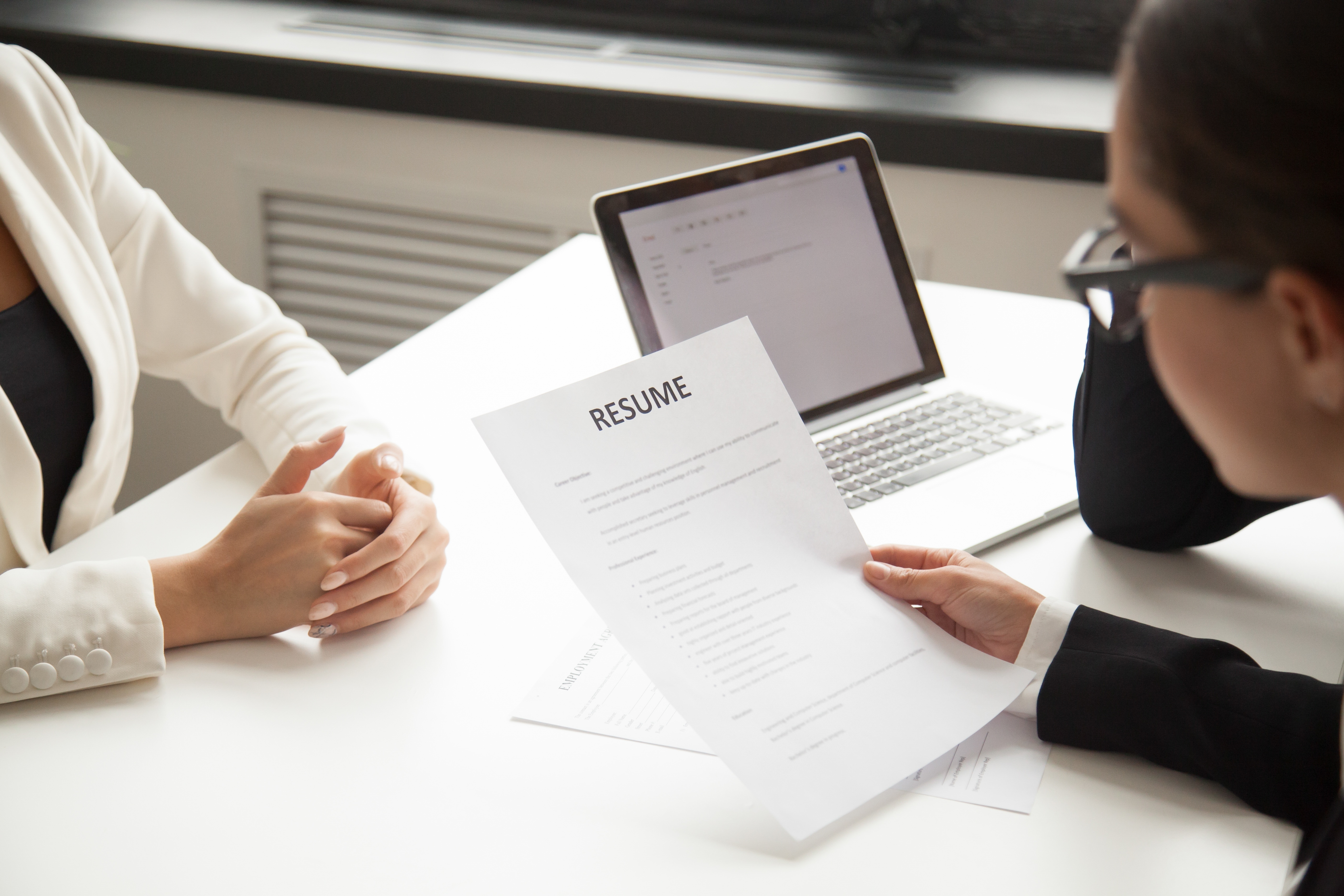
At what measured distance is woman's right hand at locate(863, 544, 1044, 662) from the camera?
2.48 feet

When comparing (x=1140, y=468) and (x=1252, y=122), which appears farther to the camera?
(x=1140, y=468)

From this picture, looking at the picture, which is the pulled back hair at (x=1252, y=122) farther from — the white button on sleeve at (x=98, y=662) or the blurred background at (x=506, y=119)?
the blurred background at (x=506, y=119)

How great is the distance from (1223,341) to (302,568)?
1.98 feet

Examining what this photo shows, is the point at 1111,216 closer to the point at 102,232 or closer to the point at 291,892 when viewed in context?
the point at 291,892

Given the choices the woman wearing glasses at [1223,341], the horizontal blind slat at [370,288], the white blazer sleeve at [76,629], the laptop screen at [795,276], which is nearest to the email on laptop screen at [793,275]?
the laptop screen at [795,276]

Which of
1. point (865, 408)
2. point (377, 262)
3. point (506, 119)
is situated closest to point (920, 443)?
point (865, 408)

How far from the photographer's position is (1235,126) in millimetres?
451

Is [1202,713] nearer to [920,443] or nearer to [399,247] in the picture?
[920,443]

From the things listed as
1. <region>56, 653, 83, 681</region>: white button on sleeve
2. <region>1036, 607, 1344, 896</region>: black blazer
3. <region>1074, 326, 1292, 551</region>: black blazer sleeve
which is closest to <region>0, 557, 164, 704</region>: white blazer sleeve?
<region>56, 653, 83, 681</region>: white button on sleeve

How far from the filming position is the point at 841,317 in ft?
3.67

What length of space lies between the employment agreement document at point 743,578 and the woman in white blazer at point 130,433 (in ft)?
0.67

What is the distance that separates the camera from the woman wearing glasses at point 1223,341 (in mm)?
445

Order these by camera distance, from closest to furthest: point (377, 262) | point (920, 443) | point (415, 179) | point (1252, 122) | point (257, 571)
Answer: point (1252, 122) → point (257, 571) → point (920, 443) → point (415, 179) → point (377, 262)

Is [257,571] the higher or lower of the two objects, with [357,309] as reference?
higher
